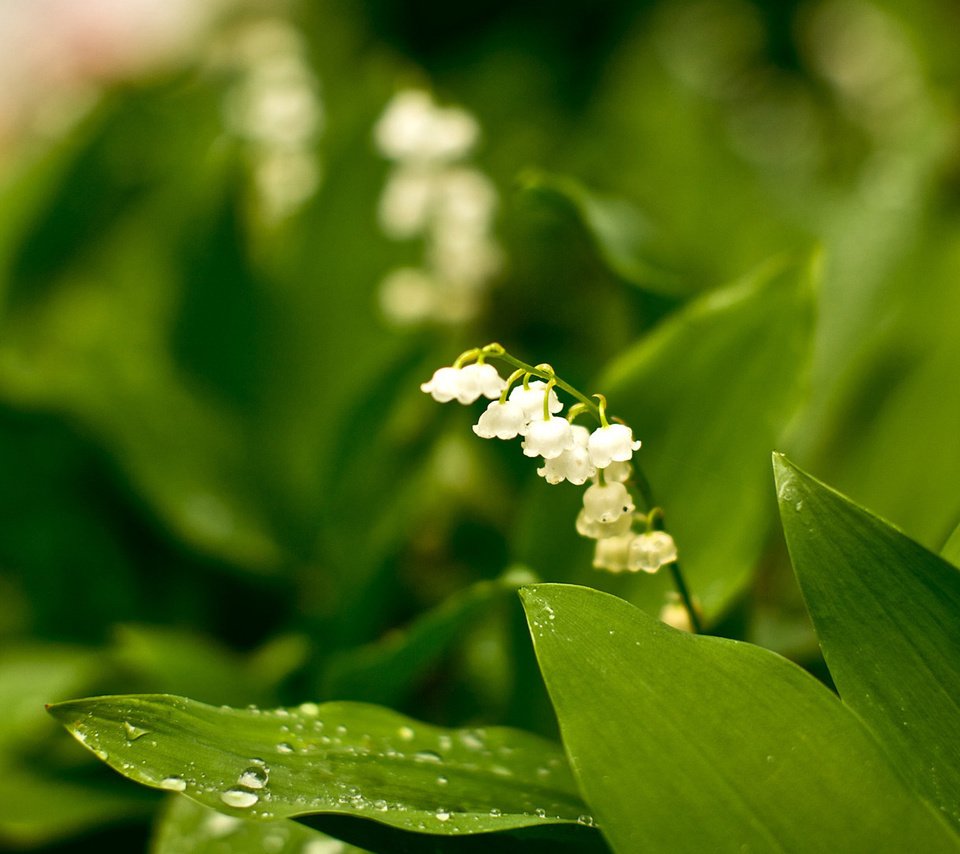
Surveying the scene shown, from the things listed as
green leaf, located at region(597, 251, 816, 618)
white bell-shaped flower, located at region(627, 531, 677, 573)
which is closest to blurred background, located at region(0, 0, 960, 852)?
green leaf, located at region(597, 251, 816, 618)

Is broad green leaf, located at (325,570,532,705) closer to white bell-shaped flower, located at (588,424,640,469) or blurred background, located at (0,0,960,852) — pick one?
blurred background, located at (0,0,960,852)

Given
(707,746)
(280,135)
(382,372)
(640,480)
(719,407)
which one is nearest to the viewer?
(707,746)

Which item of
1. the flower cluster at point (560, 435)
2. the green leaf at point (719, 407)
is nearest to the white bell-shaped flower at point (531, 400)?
the flower cluster at point (560, 435)

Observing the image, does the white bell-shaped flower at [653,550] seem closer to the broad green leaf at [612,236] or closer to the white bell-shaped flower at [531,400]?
the white bell-shaped flower at [531,400]

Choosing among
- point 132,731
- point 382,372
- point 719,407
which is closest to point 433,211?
point 382,372

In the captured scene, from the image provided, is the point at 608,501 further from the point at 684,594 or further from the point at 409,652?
the point at 409,652

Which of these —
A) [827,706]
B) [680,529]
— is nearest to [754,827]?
[827,706]
